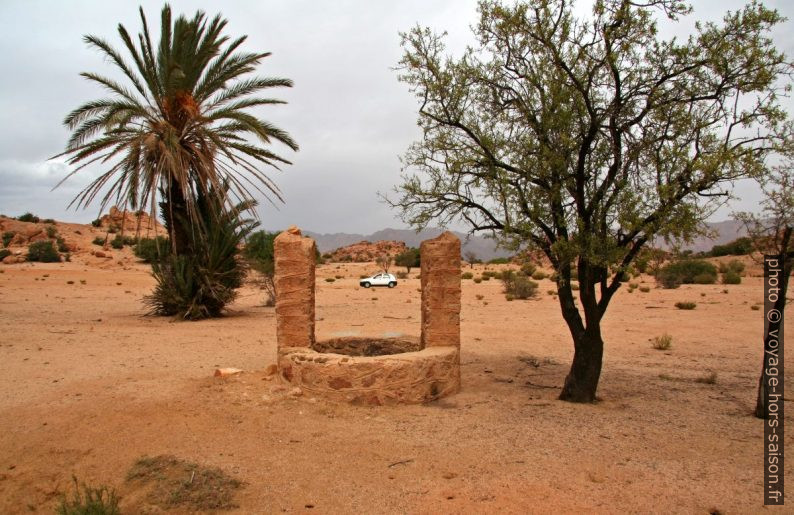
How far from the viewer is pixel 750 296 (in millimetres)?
22531

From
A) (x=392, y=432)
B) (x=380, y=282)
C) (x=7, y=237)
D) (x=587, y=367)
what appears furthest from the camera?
(x=7, y=237)

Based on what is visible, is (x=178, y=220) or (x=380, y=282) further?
(x=380, y=282)

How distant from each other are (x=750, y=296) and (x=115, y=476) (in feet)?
81.7

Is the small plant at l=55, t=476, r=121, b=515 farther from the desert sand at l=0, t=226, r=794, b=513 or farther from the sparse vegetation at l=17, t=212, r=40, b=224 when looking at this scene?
the sparse vegetation at l=17, t=212, r=40, b=224

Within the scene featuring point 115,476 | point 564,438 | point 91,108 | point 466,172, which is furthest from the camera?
point 91,108

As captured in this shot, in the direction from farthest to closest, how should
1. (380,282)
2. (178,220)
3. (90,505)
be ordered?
(380,282)
(178,220)
(90,505)

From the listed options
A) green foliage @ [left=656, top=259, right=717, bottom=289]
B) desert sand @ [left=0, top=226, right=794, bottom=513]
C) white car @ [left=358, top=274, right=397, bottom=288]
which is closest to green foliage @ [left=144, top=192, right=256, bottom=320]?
desert sand @ [left=0, top=226, right=794, bottom=513]

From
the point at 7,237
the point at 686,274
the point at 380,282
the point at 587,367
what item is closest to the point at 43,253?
the point at 7,237

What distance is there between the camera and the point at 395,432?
6.31 meters

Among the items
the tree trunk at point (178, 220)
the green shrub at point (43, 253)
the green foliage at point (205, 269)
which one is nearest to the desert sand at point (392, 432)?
the green foliage at point (205, 269)

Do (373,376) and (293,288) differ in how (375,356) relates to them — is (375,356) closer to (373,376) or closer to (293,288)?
(373,376)

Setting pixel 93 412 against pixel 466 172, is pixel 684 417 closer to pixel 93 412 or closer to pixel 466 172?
pixel 466 172

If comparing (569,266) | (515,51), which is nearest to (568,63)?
(515,51)

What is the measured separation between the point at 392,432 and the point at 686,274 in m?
29.7
